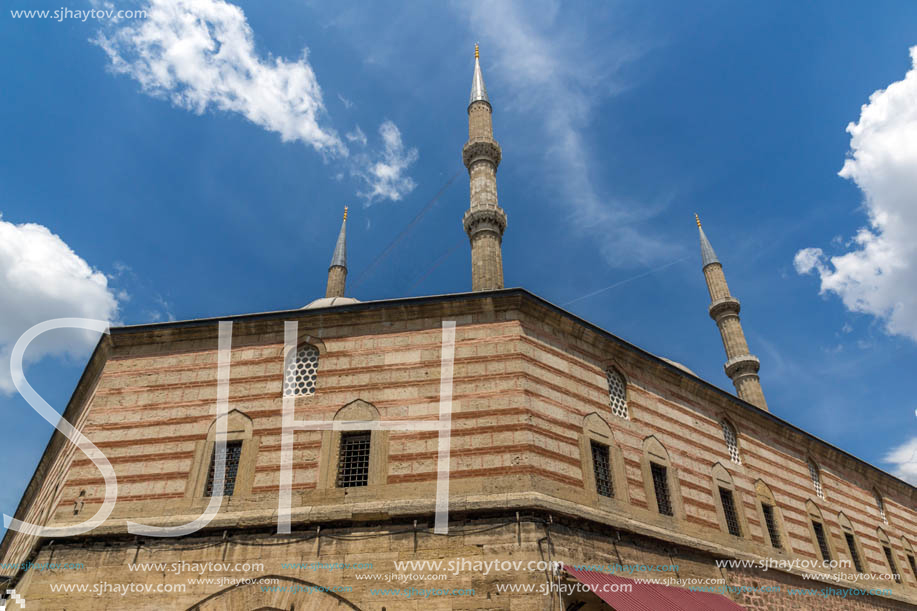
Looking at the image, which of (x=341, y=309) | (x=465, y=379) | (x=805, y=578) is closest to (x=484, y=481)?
(x=465, y=379)

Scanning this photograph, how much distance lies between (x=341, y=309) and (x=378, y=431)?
233 centimetres

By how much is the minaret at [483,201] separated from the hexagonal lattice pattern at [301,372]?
257 inches

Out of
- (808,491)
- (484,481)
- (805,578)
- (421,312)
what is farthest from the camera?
(808,491)

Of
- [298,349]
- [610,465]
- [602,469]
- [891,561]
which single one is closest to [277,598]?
[298,349]

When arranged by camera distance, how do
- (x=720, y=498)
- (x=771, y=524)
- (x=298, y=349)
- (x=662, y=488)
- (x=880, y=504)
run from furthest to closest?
1. (x=880, y=504)
2. (x=771, y=524)
3. (x=720, y=498)
4. (x=662, y=488)
5. (x=298, y=349)

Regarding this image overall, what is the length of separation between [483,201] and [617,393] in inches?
344

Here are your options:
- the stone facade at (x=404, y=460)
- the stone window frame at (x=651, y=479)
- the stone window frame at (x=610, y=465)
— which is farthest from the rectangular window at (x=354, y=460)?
the stone window frame at (x=651, y=479)

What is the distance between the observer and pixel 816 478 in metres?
15.9

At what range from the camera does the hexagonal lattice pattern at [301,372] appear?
409 inches

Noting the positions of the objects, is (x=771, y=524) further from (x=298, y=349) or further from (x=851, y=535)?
(x=298, y=349)

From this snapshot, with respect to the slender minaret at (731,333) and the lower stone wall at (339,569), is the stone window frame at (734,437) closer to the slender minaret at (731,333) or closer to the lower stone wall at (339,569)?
the lower stone wall at (339,569)

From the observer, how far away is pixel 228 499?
9.44 metres

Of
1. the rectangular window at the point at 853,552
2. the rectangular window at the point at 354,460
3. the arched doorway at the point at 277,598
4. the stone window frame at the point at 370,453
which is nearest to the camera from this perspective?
the arched doorway at the point at 277,598

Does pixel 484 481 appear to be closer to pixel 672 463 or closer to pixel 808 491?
pixel 672 463
